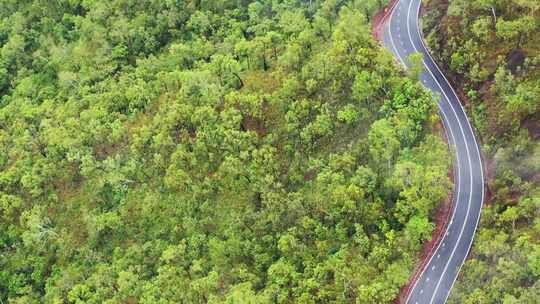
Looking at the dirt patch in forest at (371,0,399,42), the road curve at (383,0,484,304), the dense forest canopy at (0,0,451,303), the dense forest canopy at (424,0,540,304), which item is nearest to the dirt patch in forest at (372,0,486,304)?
the road curve at (383,0,484,304)

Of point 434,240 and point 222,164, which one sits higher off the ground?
point 434,240

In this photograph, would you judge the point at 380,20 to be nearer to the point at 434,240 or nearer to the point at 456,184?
the point at 456,184

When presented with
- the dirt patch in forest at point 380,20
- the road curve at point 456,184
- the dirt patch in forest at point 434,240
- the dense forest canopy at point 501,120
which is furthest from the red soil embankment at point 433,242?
the dirt patch in forest at point 380,20

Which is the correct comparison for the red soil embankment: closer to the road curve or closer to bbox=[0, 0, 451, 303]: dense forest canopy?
the road curve

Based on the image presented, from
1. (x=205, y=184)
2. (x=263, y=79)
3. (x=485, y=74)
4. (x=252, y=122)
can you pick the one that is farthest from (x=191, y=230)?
(x=485, y=74)

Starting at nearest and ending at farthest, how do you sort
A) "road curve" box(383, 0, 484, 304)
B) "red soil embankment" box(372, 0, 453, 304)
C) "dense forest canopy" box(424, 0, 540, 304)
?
"dense forest canopy" box(424, 0, 540, 304), "road curve" box(383, 0, 484, 304), "red soil embankment" box(372, 0, 453, 304)

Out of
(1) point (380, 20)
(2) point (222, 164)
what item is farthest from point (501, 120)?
(2) point (222, 164)

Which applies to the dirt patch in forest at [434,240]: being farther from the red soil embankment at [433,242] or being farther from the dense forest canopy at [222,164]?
the dense forest canopy at [222,164]
